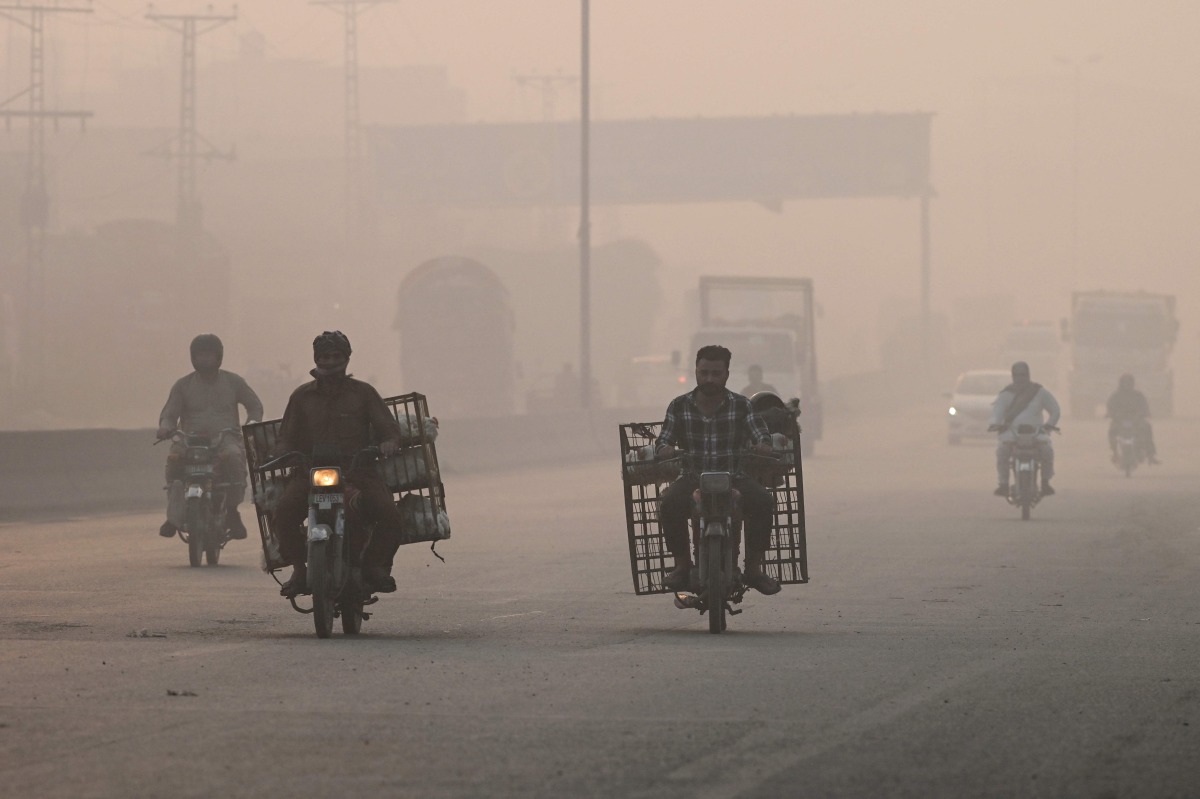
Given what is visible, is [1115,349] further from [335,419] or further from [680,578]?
[335,419]

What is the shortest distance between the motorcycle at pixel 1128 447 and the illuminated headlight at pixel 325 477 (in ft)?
78.9

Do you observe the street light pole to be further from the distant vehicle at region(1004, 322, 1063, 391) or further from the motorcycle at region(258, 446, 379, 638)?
the motorcycle at region(258, 446, 379, 638)

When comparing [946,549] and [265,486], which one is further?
[946,549]

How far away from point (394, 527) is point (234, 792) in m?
4.68

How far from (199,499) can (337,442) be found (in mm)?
6139

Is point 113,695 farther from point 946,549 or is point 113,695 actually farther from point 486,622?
point 946,549

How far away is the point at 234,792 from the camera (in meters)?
6.48

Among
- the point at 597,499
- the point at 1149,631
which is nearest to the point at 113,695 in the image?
the point at 1149,631

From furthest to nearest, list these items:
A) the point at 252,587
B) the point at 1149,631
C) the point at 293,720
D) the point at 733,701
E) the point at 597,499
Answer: the point at 597,499, the point at 252,587, the point at 1149,631, the point at 733,701, the point at 293,720

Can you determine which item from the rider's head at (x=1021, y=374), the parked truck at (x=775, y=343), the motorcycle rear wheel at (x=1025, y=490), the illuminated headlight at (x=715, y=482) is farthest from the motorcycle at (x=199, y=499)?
the parked truck at (x=775, y=343)

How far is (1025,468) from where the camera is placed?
23.6 metres

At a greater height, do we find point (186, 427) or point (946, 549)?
point (186, 427)

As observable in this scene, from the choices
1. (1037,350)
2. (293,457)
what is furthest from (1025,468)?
(1037,350)

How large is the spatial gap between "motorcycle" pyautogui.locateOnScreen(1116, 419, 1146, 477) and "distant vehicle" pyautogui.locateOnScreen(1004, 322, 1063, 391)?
40.1 m
